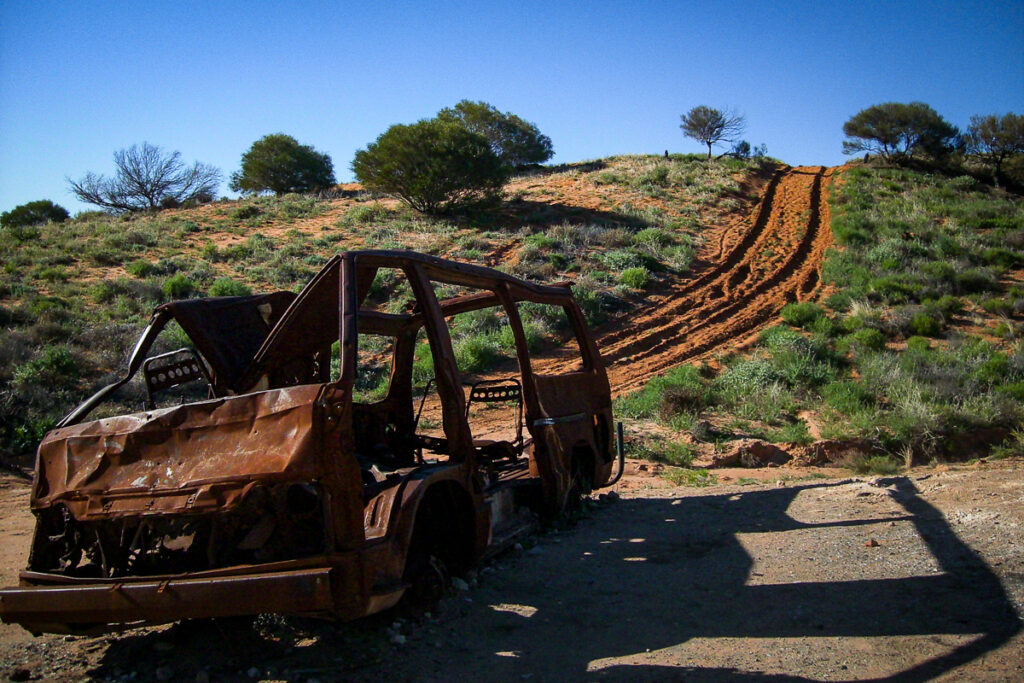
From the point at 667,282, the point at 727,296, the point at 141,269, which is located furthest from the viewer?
the point at 141,269

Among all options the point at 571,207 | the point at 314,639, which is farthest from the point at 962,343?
the point at 571,207

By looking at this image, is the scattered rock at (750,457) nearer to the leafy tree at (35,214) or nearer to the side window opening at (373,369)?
the side window opening at (373,369)

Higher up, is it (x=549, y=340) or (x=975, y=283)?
(x=975, y=283)

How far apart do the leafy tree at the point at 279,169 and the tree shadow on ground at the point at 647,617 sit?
40001 mm

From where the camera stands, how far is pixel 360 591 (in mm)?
3328

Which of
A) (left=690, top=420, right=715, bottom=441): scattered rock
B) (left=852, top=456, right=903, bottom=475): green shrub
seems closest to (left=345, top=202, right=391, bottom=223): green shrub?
(left=690, top=420, right=715, bottom=441): scattered rock

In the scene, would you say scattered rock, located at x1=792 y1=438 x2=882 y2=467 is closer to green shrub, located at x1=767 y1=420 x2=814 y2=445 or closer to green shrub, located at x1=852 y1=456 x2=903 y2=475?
green shrub, located at x1=767 y1=420 x2=814 y2=445

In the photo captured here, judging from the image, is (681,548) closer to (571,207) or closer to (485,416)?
(485,416)

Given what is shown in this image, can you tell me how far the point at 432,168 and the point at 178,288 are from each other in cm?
1237

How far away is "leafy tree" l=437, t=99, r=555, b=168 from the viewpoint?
169 feet

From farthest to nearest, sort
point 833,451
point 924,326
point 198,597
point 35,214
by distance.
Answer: point 35,214 < point 924,326 < point 833,451 < point 198,597

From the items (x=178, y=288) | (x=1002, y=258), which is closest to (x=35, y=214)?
(x=178, y=288)

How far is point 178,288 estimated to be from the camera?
20234 millimetres

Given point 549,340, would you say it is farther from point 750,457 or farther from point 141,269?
point 141,269
